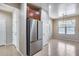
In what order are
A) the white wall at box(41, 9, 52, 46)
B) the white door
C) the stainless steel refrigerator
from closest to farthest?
the white door → the stainless steel refrigerator → the white wall at box(41, 9, 52, 46)

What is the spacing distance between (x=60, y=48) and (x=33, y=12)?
3.45ft

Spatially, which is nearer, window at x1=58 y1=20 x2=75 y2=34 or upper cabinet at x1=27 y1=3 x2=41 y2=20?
upper cabinet at x1=27 y1=3 x2=41 y2=20

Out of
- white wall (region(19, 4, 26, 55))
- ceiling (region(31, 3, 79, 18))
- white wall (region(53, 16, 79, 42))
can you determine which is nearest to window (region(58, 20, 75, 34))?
white wall (region(53, 16, 79, 42))

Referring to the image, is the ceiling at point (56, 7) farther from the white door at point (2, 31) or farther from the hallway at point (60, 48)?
the white door at point (2, 31)

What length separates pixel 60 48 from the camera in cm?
229

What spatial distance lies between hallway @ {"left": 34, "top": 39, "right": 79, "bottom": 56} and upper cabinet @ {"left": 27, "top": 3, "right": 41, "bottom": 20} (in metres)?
0.64

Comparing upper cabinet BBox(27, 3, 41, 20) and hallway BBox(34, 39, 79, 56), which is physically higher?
upper cabinet BBox(27, 3, 41, 20)

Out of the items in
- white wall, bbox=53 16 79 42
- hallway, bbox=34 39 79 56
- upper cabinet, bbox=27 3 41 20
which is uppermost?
upper cabinet, bbox=27 3 41 20

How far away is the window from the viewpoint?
6.97ft

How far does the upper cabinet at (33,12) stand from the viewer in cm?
202

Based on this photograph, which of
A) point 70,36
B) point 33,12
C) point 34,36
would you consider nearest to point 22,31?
point 34,36

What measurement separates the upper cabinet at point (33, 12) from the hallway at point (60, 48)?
2.11 ft

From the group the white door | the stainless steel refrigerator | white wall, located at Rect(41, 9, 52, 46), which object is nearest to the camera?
the white door

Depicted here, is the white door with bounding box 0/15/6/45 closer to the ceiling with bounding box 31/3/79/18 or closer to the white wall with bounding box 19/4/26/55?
the white wall with bounding box 19/4/26/55
